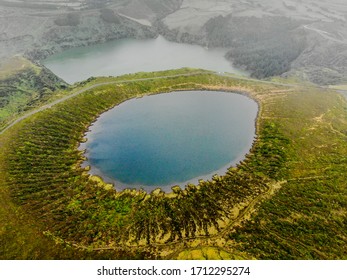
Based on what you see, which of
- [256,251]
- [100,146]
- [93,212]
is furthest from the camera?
[100,146]

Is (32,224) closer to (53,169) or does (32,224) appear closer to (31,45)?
(53,169)

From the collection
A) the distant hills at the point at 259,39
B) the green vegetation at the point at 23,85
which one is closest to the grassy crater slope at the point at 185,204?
the green vegetation at the point at 23,85

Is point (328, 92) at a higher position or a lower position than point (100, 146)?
higher

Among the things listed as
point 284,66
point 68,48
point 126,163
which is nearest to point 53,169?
point 126,163

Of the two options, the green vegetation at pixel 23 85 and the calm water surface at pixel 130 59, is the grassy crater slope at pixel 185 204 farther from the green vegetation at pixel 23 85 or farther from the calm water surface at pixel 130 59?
the calm water surface at pixel 130 59

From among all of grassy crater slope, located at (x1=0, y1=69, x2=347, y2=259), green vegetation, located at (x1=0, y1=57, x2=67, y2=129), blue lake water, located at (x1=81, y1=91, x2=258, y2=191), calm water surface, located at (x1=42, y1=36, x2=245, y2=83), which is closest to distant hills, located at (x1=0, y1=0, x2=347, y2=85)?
calm water surface, located at (x1=42, y1=36, x2=245, y2=83)

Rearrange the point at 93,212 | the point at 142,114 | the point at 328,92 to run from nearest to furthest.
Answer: the point at 93,212
the point at 142,114
the point at 328,92

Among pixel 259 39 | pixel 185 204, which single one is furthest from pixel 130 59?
pixel 185 204

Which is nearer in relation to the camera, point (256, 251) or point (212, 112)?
point (256, 251)
